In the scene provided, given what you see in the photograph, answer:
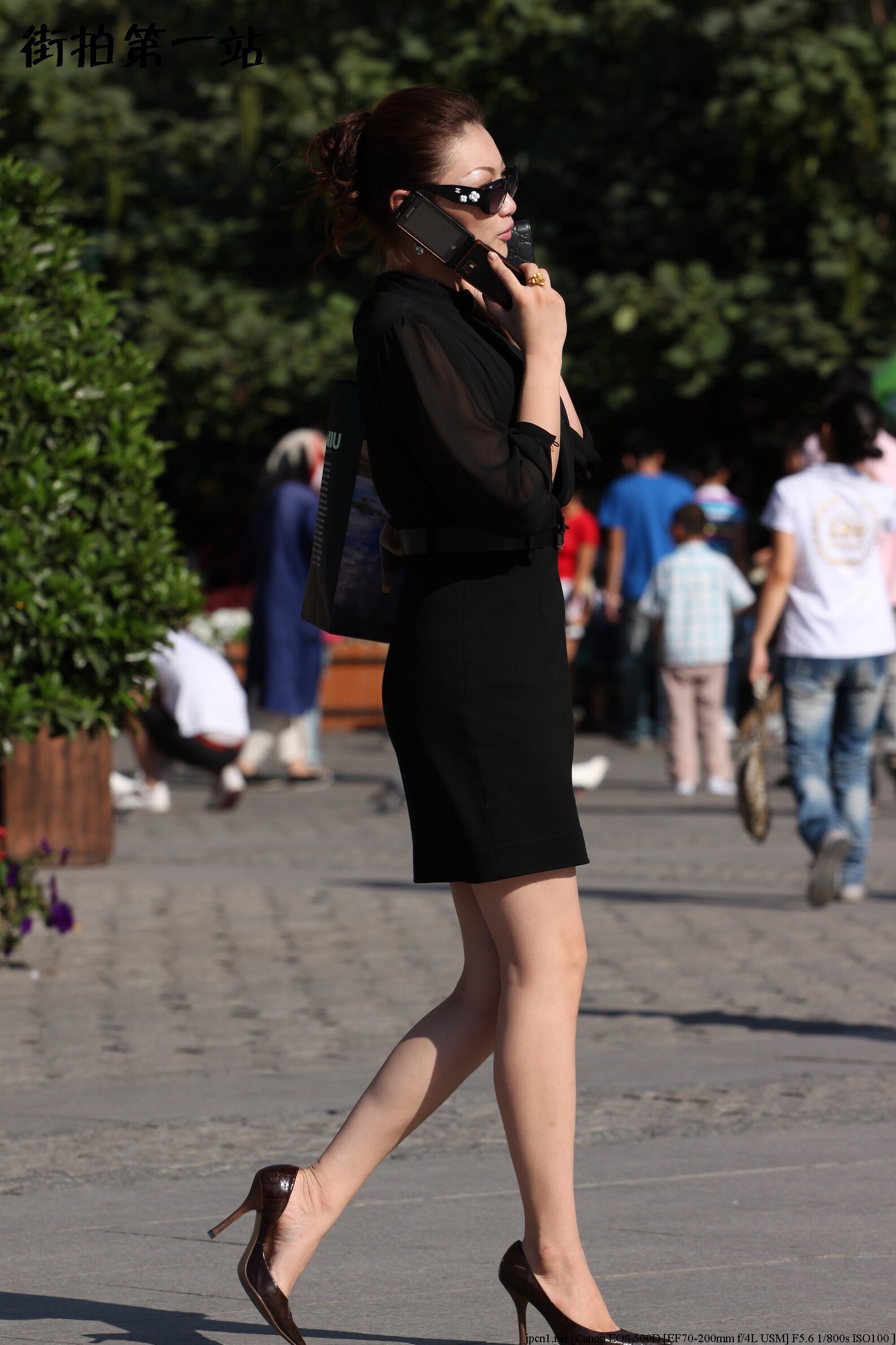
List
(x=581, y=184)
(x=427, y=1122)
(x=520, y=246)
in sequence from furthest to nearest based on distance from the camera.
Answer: (x=581, y=184) → (x=427, y=1122) → (x=520, y=246)

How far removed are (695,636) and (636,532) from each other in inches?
126

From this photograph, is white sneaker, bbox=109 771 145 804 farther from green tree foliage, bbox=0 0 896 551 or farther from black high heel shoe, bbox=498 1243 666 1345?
black high heel shoe, bbox=498 1243 666 1345

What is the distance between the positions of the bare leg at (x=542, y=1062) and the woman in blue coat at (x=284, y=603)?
9.76 meters

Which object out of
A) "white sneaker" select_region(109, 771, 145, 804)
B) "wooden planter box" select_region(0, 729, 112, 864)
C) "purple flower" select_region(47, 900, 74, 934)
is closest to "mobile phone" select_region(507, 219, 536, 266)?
"purple flower" select_region(47, 900, 74, 934)

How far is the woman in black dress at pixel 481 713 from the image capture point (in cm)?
308

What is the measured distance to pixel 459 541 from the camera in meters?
3.14

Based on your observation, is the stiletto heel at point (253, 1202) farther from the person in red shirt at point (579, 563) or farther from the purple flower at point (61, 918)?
the person in red shirt at point (579, 563)

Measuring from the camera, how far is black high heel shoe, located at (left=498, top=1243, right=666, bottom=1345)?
304 cm

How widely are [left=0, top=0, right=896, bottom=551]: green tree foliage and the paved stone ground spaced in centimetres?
964

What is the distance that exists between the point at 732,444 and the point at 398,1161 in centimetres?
1693

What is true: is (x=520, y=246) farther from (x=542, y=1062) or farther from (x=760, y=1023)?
(x=760, y=1023)

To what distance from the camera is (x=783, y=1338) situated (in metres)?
3.19

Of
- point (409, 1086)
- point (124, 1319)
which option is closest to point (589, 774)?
point (124, 1319)

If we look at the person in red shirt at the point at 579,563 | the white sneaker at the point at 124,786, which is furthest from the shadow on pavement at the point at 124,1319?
the person in red shirt at the point at 579,563
